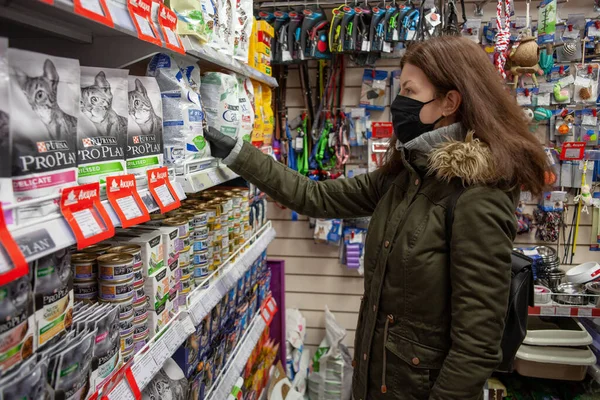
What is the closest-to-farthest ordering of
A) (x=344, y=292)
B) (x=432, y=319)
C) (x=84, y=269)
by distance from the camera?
(x=84, y=269) → (x=432, y=319) → (x=344, y=292)

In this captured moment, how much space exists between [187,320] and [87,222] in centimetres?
71

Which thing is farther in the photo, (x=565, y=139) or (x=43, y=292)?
(x=565, y=139)

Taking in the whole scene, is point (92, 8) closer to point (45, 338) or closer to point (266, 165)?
point (45, 338)

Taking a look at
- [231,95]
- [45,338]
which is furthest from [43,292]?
[231,95]

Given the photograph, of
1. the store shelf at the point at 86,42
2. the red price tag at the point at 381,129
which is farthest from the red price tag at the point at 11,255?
the red price tag at the point at 381,129

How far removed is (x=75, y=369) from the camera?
959mm

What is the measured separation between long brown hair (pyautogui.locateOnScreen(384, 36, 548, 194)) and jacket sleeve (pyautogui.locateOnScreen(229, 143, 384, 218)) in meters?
0.56

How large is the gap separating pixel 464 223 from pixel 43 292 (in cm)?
117

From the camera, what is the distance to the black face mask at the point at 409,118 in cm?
162

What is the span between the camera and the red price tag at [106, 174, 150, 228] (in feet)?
3.50

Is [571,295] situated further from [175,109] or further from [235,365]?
[175,109]

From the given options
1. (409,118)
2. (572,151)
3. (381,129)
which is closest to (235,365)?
(409,118)

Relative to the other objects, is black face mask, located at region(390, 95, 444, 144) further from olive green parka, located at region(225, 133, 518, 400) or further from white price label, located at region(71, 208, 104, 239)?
white price label, located at region(71, 208, 104, 239)

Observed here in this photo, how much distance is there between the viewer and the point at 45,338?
0.92 meters
